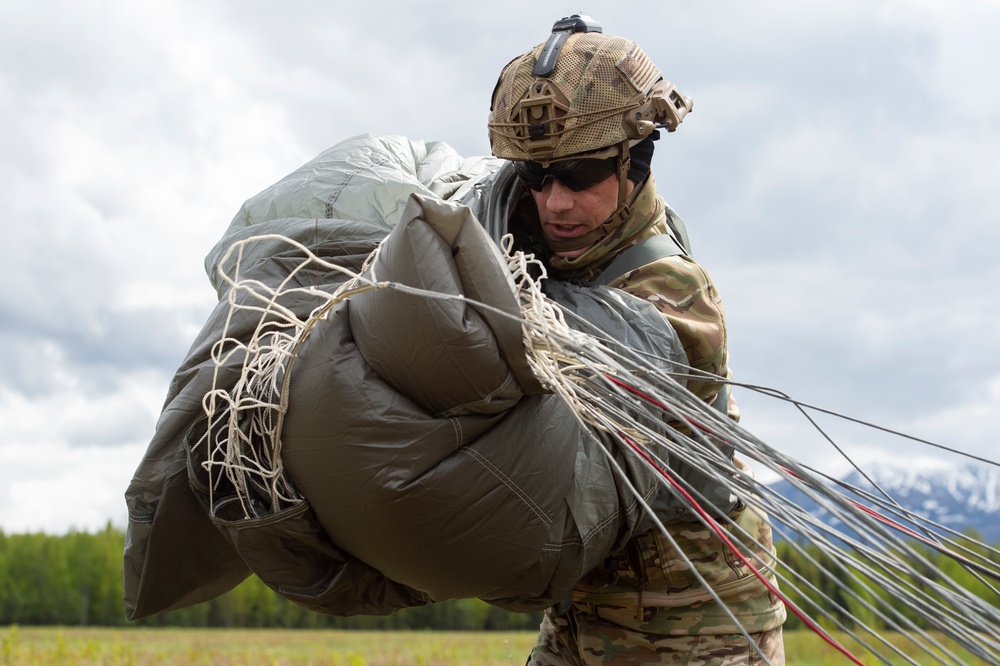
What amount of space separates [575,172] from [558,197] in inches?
3.5

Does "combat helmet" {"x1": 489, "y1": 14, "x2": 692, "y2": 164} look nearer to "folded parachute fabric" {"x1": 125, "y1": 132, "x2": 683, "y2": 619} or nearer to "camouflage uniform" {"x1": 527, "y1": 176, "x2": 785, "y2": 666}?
"camouflage uniform" {"x1": 527, "y1": 176, "x2": 785, "y2": 666}

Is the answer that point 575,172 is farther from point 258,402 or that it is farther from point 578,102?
point 258,402

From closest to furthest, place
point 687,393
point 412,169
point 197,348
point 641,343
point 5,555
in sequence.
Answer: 1. point 687,393
2. point 641,343
3. point 197,348
4. point 412,169
5. point 5,555

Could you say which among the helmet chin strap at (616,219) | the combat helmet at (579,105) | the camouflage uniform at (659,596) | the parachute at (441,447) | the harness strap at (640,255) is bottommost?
the camouflage uniform at (659,596)

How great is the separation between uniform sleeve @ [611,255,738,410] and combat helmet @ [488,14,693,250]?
1.05ft

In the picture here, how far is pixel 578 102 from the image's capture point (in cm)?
285

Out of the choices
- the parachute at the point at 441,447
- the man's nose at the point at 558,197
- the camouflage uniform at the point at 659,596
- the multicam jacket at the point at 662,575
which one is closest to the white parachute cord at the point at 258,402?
the parachute at the point at 441,447

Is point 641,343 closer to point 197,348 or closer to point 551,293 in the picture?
point 551,293

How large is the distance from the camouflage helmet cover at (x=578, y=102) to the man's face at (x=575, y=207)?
0.10m

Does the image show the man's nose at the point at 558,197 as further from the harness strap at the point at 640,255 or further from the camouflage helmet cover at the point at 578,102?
the harness strap at the point at 640,255

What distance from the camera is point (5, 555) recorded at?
32188 mm

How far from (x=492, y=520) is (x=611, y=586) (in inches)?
34.3

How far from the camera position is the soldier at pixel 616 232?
283 cm

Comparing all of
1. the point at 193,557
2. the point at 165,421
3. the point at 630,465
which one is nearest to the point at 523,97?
the point at 630,465
